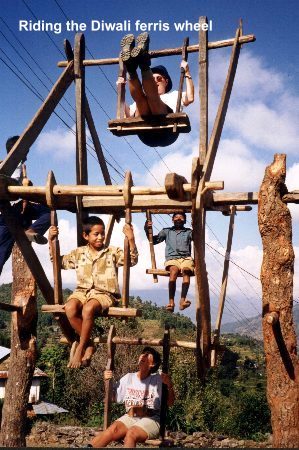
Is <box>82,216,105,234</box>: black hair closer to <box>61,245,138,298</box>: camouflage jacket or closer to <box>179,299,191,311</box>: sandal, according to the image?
<box>61,245,138,298</box>: camouflage jacket

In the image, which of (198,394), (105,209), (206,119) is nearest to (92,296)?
(105,209)

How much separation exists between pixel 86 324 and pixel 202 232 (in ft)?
4.54

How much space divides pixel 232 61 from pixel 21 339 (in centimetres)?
494

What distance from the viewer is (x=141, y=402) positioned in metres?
5.99

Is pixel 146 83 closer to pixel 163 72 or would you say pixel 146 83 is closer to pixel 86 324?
pixel 163 72

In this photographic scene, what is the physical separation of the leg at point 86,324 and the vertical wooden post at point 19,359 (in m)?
2.53

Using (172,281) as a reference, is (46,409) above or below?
below

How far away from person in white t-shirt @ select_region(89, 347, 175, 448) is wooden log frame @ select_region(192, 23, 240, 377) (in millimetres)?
586

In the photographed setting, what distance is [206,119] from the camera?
5648 mm

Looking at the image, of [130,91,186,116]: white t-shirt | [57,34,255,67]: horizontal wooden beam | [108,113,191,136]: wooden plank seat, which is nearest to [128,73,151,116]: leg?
[108,113,191,136]: wooden plank seat

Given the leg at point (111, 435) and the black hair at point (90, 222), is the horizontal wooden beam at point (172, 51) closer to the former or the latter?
the black hair at point (90, 222)

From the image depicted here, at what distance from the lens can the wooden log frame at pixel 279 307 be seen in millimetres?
4125

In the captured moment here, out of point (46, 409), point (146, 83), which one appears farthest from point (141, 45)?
point (46, 409)

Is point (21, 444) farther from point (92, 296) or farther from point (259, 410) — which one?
point (259, 410)
